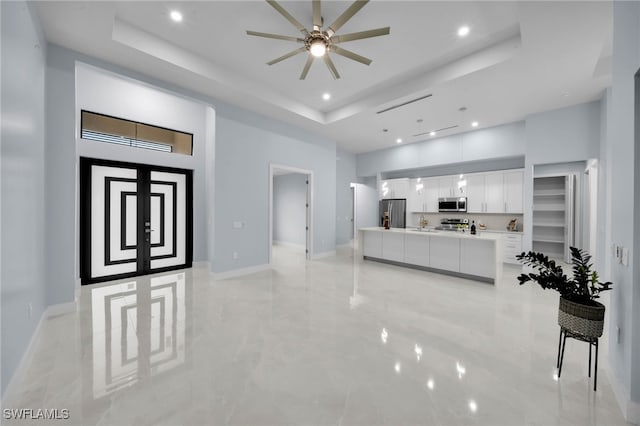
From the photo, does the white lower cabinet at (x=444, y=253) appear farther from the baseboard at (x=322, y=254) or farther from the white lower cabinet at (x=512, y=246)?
the baseboard at (x=322, y=254)

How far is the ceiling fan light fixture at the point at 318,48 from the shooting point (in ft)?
10.1

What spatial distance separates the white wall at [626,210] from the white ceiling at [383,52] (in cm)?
132

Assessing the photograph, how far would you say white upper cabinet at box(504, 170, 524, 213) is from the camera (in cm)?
625

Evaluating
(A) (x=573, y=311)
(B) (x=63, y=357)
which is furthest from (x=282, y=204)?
(A) (x=573, y=311)

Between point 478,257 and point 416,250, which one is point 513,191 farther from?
point 416,250

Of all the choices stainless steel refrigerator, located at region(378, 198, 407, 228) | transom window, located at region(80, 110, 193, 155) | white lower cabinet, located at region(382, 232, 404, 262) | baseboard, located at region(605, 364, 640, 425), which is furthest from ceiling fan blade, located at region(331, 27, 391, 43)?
stainless steel refrigerator, located at region(378, 198, 407, 228)

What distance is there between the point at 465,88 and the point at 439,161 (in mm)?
3076

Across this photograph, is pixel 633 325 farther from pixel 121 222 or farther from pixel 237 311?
pixel 121 222

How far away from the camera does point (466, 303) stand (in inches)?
144

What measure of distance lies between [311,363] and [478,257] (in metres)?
3.90

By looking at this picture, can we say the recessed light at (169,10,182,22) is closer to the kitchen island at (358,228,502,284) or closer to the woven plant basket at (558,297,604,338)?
the woven plant basket at (558,297,604,338)

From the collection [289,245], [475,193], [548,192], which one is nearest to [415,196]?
[475,193]

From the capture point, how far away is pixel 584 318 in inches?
74.2

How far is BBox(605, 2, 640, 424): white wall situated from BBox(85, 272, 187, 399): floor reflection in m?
3.28
